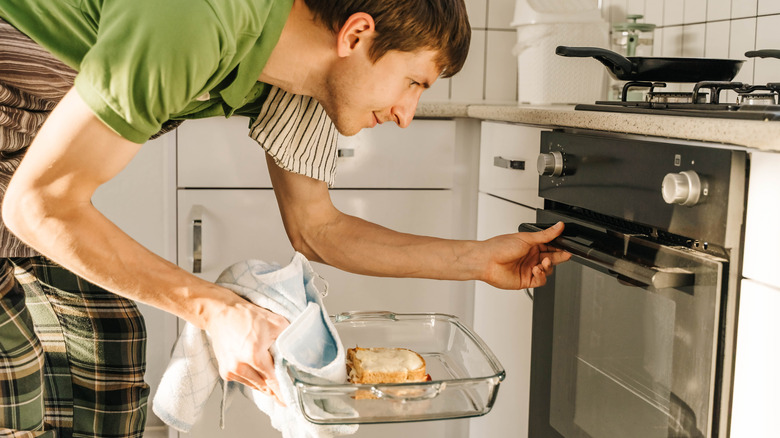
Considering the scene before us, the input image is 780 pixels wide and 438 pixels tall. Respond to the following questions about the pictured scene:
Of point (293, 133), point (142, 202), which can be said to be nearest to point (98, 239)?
point (293, 133)

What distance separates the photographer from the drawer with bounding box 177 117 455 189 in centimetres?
176

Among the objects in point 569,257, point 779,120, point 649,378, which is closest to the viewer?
point 779,120

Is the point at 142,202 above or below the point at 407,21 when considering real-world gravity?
below

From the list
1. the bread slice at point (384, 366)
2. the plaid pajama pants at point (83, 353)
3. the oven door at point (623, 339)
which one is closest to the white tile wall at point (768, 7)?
the oven door at point (623, 339)

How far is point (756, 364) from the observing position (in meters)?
0.86

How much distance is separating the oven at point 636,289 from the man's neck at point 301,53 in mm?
398

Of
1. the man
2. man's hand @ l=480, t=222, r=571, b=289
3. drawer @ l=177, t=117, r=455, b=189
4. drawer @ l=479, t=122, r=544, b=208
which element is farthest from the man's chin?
drawer @ l=177, t=117, r=455, b=189

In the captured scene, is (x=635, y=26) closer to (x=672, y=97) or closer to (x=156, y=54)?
(x=672, y=97)

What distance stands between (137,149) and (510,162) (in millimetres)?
840

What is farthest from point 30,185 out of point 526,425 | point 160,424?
point 160,424

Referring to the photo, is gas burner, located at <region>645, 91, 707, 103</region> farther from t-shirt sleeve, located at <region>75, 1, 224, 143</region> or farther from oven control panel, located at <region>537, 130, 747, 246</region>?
t-shirt sleeve, located at <region>75, 1, 224, 143</region>

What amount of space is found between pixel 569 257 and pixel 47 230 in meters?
0.73

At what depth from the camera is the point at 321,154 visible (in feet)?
4.48

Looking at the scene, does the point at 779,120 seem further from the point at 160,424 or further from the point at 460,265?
the point at 160,424
